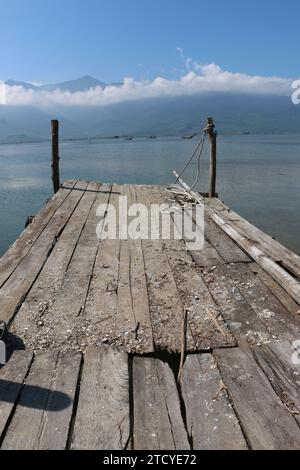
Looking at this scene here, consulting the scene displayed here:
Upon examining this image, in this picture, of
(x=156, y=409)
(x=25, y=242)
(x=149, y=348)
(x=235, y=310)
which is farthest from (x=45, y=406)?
(x=25, y=242)

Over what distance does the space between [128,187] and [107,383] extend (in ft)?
37.8

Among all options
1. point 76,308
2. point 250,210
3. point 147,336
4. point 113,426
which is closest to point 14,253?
point 76,308

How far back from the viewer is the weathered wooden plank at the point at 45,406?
9.64ft

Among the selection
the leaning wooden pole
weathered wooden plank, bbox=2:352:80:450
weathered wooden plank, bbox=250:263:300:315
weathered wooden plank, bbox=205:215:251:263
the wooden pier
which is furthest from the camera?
weathered wooden plank, bbox=205:215:251:263

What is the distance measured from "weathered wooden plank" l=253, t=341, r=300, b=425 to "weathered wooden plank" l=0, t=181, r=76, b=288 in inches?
142

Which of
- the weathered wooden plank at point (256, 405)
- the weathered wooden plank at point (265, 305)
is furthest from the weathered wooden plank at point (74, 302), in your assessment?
the weathered wooden plank at point (265, 305)

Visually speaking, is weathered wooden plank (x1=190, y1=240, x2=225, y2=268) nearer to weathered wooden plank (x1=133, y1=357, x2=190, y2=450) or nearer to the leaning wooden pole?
the leaning wooden pole

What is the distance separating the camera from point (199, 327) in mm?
4590

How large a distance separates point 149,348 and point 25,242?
4.32 m

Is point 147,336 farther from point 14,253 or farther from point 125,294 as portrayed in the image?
point 14,253

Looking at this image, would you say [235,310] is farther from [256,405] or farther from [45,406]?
[45,406]

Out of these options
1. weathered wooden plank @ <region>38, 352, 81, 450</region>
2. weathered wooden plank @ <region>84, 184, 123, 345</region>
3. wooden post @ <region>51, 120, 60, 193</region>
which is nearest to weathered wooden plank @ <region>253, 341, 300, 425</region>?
weathered wooden plank @ <region>84, 184, 123, 345</region>

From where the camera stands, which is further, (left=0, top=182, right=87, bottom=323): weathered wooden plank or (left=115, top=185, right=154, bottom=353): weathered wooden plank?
(left=0, top=182, right=87, bottom=323): weathered wooden plank

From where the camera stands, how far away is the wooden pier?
3074mm
